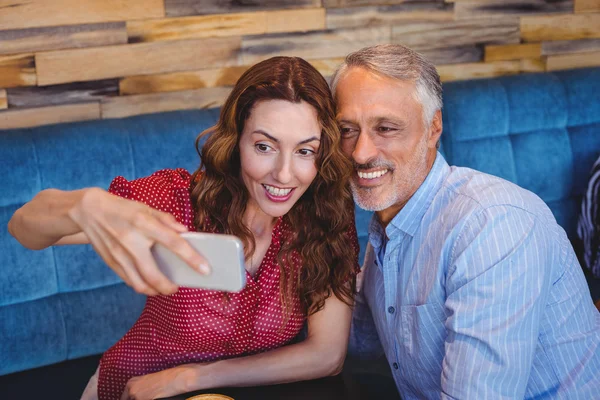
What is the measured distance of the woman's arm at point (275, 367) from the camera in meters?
1.47

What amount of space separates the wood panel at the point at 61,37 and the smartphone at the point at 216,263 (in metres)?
1.54

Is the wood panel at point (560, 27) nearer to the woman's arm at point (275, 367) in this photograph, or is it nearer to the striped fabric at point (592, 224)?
the striped fabric at point (592, 224)

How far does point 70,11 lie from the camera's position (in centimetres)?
211

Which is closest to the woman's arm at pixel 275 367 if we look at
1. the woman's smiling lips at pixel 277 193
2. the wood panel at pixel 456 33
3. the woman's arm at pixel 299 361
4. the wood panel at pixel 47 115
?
the woman's arm at pixel 299 361

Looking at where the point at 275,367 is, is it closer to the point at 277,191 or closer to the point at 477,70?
the point at 277,191

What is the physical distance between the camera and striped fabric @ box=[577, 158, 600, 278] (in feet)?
8.12

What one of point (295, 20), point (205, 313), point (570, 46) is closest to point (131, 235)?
point (205, 313)

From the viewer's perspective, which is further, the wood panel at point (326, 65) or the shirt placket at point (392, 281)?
the wood panel at point (326, 65)

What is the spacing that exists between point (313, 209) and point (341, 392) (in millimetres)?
434

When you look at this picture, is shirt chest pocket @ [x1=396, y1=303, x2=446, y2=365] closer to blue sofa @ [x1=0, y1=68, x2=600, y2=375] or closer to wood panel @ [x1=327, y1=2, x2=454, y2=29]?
blue sofa @ [x1=0, y1=68, x2=600, y2=375]

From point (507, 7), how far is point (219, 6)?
1.19m

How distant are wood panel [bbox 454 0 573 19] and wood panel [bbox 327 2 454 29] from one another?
64 mm

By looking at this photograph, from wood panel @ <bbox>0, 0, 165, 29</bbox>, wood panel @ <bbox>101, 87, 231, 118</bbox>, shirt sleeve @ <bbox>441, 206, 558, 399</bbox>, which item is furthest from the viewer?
wood panel @ <bbox>101, 87, 231, 118</bbox>

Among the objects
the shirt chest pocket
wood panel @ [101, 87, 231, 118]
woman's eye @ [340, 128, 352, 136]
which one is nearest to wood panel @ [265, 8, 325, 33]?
wood panel @ [101, 87, 231, 118]
